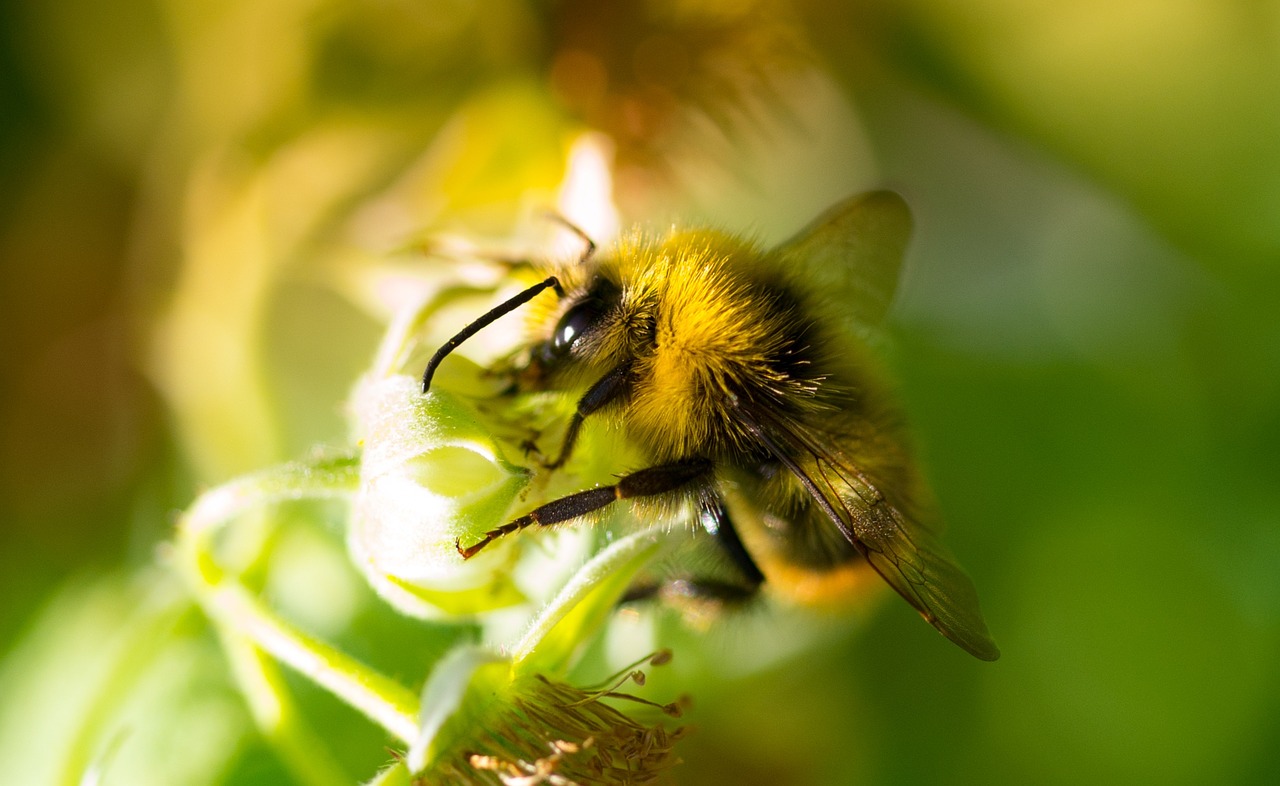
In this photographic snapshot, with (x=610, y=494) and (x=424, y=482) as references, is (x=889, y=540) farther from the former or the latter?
(x=424, y=482)

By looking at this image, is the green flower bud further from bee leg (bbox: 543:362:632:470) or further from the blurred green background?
the blurred green background

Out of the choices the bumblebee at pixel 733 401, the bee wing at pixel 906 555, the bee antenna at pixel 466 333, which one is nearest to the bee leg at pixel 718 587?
the bumblebee at pixel 733 401

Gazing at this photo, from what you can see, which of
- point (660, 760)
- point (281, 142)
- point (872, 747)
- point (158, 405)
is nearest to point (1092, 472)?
point (872, 747)

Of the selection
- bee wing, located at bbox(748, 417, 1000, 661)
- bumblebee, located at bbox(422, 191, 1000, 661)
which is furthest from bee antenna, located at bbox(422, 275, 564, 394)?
bee wing, located at bbox(748, 417, 1000, 661)

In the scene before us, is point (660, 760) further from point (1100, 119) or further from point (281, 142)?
point (1100, 119)

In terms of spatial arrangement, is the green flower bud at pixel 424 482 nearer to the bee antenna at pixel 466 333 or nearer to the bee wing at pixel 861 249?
the bee antenna at pixel 466 333

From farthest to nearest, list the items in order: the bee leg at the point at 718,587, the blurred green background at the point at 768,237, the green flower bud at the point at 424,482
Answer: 1. the blurred green background at the point at 768,237
2. the bee leg at the point at 718,587
3. the green flower bud at the point at 424,482
